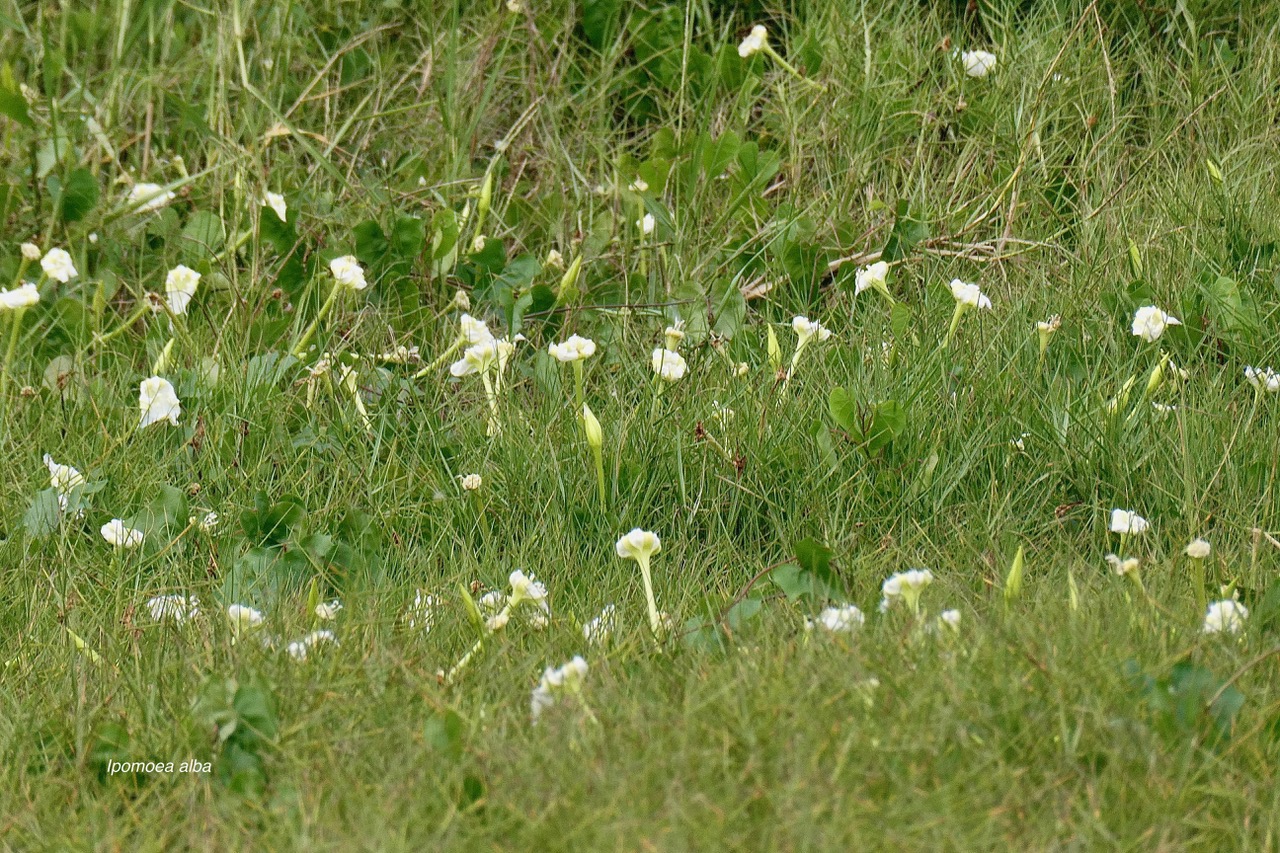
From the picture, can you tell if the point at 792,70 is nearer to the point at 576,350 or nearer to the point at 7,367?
the point at 576,350

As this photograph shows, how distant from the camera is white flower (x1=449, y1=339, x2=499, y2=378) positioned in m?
2.85

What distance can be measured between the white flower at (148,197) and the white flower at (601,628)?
72.5 inches

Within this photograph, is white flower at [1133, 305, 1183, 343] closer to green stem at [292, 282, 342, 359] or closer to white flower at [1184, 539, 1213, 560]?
white flower at [1184, 539, 1213, 560]

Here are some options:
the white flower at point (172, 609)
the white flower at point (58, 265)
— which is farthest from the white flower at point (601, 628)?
the white flower at point (58, 265)

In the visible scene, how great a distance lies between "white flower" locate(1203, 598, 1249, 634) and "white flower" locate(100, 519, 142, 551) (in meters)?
1.78

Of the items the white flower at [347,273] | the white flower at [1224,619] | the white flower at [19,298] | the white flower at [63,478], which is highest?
the white flower at [1224,619]

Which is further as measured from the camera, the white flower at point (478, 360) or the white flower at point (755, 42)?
the white flower at point (755, 42)

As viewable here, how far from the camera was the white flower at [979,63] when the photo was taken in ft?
12.0

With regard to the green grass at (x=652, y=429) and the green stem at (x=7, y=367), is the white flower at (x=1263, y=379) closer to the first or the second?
the green grass at (x=652, y=429)

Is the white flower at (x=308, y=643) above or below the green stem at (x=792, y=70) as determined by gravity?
below

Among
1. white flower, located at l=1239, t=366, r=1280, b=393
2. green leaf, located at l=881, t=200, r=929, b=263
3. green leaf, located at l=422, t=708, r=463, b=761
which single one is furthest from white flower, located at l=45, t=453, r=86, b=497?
white flower, located at l=1239, t=366, r=1280, b=393

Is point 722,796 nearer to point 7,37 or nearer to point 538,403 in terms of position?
point 538,403

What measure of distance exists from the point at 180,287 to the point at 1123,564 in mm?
2115

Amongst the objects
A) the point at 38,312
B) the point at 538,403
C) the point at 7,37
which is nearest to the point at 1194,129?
the point at 538,403
